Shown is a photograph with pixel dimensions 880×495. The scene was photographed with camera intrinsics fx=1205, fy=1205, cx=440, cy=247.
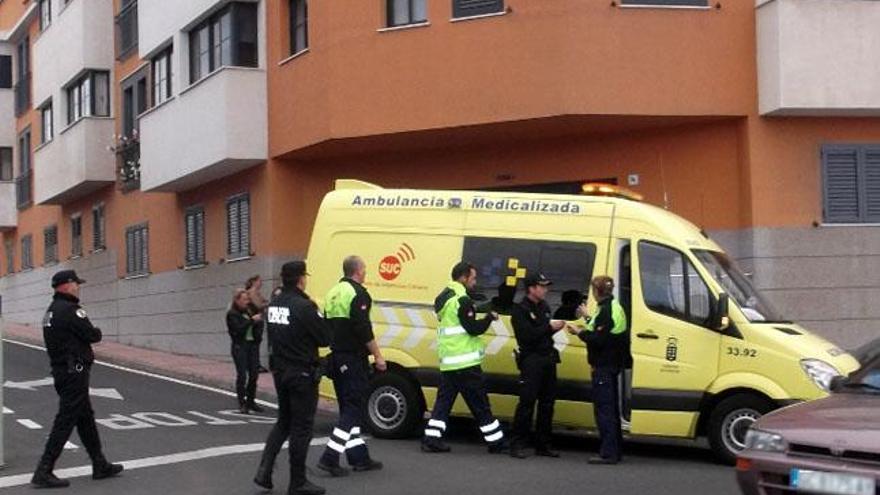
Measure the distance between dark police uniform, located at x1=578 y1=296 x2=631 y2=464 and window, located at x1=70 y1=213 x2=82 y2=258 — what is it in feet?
81.3

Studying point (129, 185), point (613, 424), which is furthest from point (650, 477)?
point (129, 185)

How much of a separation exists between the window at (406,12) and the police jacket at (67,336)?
9.07 metres

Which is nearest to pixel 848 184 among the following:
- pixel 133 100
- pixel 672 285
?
pixel 672 285

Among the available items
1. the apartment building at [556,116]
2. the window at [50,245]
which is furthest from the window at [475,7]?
the window at [50,245]

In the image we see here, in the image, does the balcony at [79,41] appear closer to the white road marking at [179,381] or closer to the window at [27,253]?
the window at [27,253]

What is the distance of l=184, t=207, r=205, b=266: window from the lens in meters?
24.5

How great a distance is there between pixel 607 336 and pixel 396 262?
2.67m

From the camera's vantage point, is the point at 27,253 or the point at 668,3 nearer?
the point at 668,3

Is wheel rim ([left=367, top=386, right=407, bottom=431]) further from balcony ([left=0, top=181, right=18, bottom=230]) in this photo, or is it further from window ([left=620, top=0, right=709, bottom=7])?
balcony ([left=0, top=181, right=18, bottom=230])

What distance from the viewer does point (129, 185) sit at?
28.4m

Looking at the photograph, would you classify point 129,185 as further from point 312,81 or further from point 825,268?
point 825,268

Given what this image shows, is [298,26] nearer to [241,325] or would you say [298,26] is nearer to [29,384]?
[241,325]

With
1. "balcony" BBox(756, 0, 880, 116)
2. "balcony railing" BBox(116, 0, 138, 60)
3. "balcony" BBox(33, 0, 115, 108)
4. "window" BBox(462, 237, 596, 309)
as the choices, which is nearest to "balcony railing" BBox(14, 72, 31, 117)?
"balcony" BBox(33, 0, 115, 108)

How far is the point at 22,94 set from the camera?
38906mm
